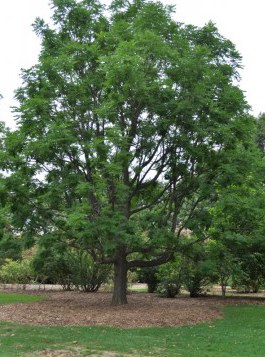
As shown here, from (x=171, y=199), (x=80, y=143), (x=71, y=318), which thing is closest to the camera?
(x=71, y=318)

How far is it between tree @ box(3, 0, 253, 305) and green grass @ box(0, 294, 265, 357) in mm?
2640

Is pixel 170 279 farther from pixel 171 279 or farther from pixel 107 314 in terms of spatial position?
pixel 107 314

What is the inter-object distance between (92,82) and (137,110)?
5.95 feet

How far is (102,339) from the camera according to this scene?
30.7 feet

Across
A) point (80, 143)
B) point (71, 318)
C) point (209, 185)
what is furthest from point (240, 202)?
point (71, 318)

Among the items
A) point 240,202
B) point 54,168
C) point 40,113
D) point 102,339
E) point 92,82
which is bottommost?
point 102,339

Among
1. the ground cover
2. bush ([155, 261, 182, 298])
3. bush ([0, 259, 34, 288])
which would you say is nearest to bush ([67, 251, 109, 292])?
bush ([155, 261, 182, 298])

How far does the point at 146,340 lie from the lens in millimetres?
9297

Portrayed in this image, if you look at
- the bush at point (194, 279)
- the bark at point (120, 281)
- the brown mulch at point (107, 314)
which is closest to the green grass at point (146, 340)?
the brown mulch at point (107, 314)

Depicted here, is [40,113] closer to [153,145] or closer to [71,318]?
[153,145]

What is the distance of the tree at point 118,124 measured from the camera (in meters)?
12.1

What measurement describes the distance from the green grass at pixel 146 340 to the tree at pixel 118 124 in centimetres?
264

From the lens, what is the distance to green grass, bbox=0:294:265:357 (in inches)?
325

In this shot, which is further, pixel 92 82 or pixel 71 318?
pixel 92 82
